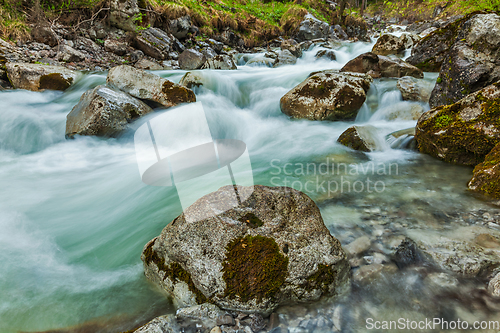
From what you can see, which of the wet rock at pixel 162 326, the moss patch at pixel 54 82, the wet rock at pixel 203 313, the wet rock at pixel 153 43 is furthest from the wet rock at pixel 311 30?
the wet rock at pixel 162 326

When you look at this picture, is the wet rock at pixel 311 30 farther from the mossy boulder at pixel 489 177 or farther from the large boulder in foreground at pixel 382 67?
the mossy boulder at pixel 489 177

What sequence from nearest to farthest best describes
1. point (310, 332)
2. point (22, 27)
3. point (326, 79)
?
point (310, 332) → point (326, 79) → point (22, 27)

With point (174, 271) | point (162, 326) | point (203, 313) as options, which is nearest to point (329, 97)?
point (174, 271)

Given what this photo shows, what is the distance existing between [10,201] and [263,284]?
15.0ft

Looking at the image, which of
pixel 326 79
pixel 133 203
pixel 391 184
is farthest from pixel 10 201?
pixel 326 79

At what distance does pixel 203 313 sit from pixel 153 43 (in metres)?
15.5

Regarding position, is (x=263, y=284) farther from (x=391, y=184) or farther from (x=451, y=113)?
(x=451, y=113)

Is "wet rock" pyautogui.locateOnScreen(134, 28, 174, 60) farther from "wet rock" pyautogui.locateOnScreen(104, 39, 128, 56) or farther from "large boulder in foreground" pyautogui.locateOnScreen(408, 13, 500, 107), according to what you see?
"large boulder in foreground" pyautogui.locateOnScreen(408, 13, 500, 107)

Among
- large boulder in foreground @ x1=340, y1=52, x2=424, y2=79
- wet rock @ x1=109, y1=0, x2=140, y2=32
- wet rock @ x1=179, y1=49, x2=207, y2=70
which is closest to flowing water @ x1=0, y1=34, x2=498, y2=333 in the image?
large boulder in foreground @ x1=340, y1=52, x2=424, y2=79

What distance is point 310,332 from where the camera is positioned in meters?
1.75

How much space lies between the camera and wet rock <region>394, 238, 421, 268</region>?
2.26m

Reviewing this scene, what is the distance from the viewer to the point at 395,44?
11688 millimetres

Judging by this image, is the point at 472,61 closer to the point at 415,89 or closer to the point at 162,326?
the point at 415,89

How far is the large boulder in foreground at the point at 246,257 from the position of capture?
6.00 feet
